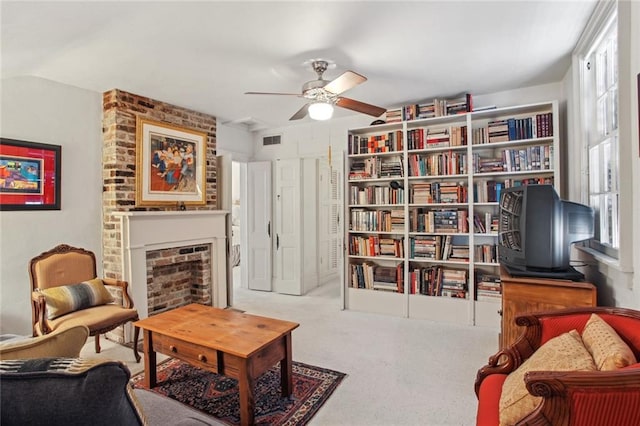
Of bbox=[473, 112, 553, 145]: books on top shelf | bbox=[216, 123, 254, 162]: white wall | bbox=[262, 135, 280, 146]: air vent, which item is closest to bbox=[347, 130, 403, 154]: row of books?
bbox=[473, 112, 553, 145]: books on top shelf

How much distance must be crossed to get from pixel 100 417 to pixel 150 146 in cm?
341

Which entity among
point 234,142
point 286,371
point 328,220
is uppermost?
point 234,142

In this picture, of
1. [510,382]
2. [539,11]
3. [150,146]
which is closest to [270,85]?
[150,146]

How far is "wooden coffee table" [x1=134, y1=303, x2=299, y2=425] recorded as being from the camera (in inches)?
75.3

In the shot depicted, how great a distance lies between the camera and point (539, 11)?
7.09 feet

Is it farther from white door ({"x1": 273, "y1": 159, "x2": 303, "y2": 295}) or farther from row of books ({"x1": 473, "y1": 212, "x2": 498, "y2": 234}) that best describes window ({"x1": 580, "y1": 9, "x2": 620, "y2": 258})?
white door ({"x1": 273, "y1": 159, "x2": 303, "y2": 295})

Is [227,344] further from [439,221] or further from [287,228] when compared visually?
[287,228]

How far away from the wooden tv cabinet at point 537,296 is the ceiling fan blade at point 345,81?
1746mm

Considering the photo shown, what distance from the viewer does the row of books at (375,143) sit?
4027 mm

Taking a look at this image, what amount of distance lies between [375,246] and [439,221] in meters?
0.82

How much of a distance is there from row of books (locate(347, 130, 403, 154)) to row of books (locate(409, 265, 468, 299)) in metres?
1.49

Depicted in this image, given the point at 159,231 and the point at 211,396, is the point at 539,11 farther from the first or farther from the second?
the point at 159,231

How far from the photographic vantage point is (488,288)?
3.57m

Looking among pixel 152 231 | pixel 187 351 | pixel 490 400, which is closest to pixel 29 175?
pixel 152 231
